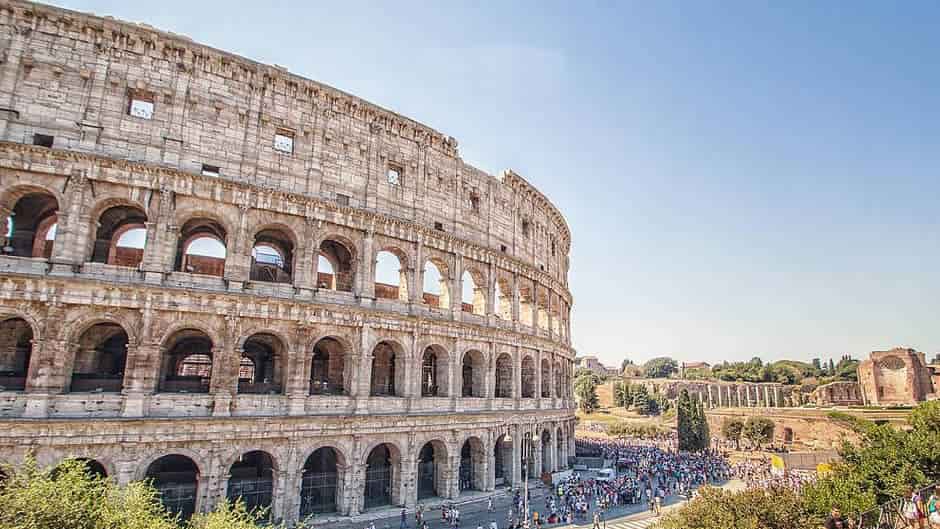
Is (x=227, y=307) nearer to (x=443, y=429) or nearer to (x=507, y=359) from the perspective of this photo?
(x=443, y=429)

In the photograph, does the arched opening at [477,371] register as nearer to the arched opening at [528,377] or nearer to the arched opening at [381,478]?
the arched opening at [528,377]

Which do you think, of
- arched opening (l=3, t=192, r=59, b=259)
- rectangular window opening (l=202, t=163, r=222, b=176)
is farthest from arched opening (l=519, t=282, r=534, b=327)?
arched opening (l=3, t=192, r=59, b=259)

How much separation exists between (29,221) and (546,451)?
28.0 meters

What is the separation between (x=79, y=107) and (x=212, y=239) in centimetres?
690

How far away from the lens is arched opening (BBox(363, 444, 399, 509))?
74.2 ft

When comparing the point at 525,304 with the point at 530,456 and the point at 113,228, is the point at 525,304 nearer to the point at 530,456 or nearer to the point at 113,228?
the point at 530,456

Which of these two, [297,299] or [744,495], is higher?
[297,299]

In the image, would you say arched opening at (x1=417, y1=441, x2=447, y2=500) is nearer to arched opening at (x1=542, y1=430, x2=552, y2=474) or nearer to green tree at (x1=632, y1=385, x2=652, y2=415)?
arched opening at (x1=542, y1=430, x2=552, y2=474)

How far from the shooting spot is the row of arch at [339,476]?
18.9 metres

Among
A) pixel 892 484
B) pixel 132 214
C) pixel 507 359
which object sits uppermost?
pixel 132 214

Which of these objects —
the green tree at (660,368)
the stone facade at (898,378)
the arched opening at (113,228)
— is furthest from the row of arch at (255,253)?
the green tree at (660,368)

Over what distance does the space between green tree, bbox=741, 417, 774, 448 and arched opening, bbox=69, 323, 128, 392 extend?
57651 mm

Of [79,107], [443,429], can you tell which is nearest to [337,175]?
[79,107]

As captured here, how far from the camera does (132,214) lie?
70.1ft
